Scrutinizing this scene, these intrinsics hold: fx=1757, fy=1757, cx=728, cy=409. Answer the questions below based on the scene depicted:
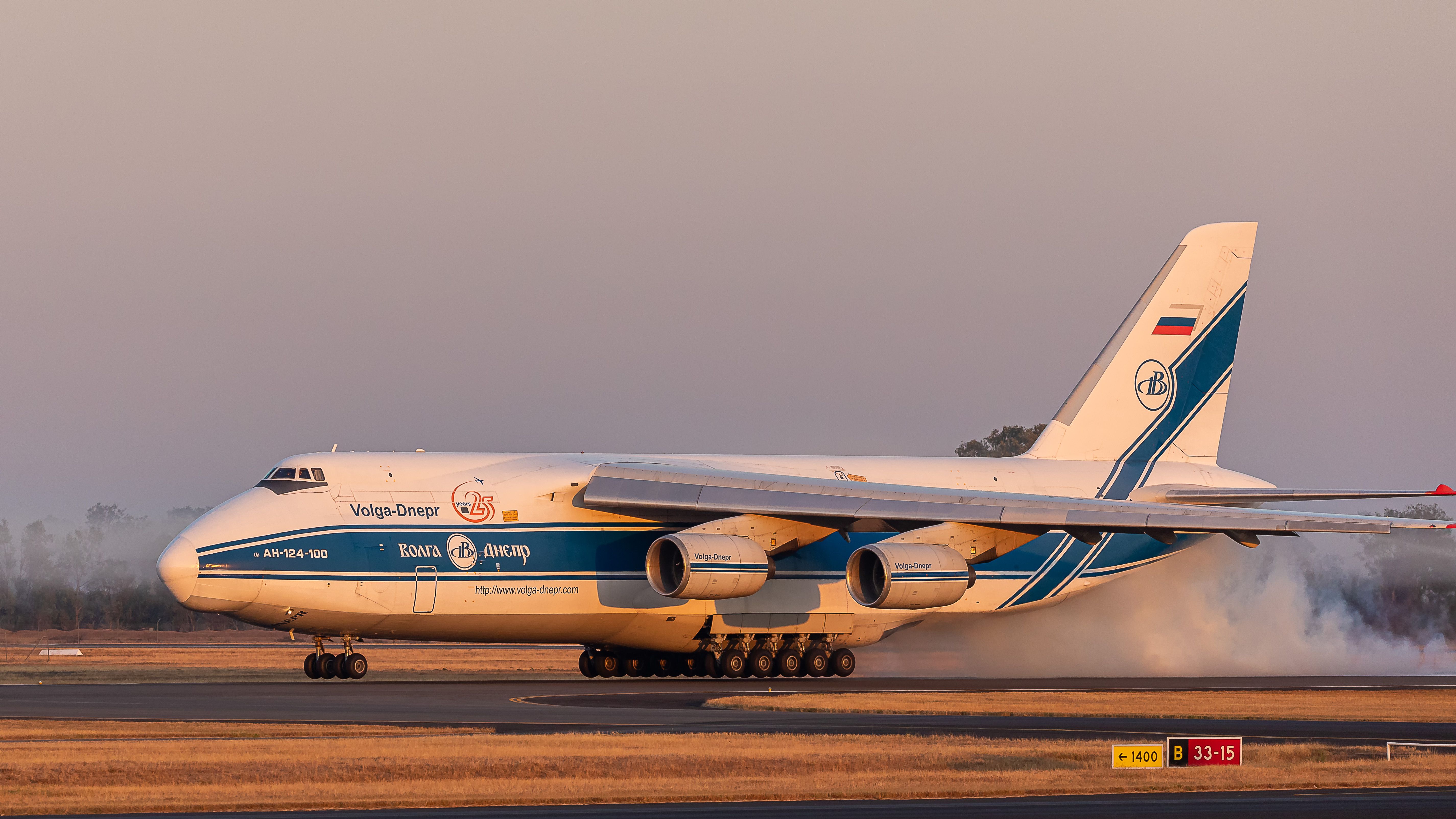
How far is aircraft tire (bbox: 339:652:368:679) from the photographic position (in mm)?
29125

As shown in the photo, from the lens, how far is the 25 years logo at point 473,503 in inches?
1150

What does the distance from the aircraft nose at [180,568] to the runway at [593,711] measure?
1.53 metres

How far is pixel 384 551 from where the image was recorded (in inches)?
1116

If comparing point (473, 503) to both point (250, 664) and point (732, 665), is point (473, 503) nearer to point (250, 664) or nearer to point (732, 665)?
point (732, 665)

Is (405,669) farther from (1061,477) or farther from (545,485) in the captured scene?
(1061,477)

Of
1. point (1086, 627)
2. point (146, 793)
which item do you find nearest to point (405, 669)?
point (1086, 627)

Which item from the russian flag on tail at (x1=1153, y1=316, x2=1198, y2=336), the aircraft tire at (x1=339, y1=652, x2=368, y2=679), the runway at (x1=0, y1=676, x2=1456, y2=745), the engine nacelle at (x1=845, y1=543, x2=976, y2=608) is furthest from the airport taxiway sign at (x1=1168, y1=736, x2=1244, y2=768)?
the russian flag on tail at (x1=1153, y1=316, x2=1198, y2=336)

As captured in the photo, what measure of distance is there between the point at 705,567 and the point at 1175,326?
520 inches

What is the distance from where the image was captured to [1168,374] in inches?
1437

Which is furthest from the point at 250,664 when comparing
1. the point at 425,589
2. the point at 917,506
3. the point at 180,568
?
the point at 917,506

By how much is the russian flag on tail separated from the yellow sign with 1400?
2208 cm

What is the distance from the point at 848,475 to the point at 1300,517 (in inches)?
329

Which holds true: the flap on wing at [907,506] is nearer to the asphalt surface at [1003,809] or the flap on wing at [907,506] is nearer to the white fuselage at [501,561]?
the white fuselage at [501,561]

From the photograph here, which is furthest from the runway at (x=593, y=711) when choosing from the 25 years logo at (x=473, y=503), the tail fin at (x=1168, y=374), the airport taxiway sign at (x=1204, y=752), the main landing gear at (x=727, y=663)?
the tail fin at (x=1168, y=374)
